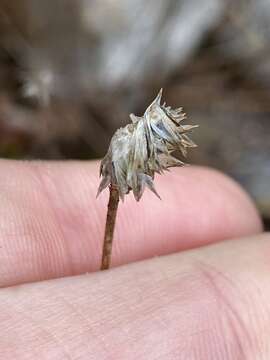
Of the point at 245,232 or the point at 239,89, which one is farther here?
the point at 239,89

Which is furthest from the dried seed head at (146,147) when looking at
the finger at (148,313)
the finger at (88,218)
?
the finger at (88,218)

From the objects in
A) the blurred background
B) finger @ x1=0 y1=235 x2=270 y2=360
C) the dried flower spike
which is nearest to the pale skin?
finger @ x1=0 y1=235 x2=270 y2=360

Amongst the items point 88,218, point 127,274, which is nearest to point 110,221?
point 127,274

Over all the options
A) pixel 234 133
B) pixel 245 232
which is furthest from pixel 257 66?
pixel 245 232

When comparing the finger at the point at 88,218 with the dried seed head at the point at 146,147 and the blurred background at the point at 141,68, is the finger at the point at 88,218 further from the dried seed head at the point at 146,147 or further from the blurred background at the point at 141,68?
the blurred background at the point at 141,68

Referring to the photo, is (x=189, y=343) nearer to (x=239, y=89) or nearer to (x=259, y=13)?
(x=239, y=89)

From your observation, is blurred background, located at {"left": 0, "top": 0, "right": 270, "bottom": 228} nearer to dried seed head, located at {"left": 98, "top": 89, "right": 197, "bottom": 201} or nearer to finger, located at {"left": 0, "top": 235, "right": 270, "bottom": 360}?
finger, located at {"left": 0, "top": 235, "right": 270, "bottom": 360}

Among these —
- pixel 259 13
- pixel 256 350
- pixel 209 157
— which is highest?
pixel 259 13
